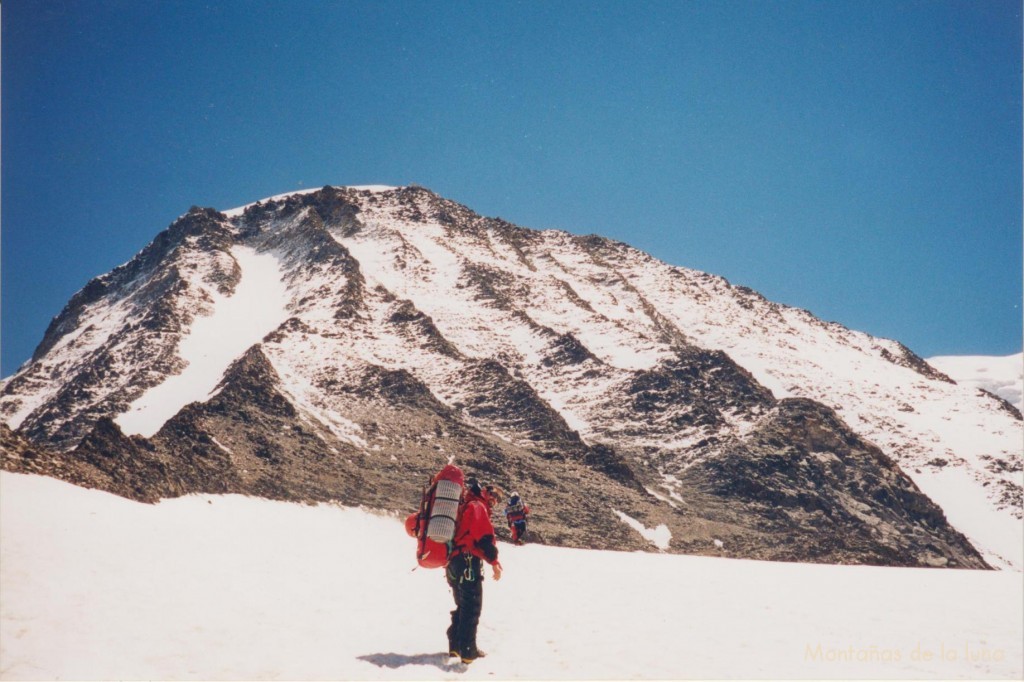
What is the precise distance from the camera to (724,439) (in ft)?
173

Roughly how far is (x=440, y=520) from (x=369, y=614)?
3.52 m

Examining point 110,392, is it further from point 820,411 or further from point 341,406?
point 820,411

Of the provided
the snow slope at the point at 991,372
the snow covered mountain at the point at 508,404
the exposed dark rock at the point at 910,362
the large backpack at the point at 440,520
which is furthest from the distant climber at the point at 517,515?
the snow slope at the point at 991,372

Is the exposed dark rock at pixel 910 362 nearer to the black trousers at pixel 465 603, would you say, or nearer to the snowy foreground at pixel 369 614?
the snowy foreground at pixel 369 614

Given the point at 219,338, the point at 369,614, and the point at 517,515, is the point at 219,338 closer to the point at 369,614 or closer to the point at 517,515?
the point at 517,515

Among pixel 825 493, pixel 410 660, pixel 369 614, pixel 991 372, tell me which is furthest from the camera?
pixel 991 372

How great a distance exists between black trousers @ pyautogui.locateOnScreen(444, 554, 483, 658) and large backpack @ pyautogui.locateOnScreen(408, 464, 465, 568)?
258mm

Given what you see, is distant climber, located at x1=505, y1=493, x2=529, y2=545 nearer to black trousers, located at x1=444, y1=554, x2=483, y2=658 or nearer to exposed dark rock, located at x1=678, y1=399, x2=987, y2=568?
black trousers, located at x1=444, y1=554, x2=483, y2=658

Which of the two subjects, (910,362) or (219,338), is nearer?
(219,338)

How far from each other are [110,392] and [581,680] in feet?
181

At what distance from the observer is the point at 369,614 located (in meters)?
12.1

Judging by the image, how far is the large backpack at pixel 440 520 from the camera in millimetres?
9789

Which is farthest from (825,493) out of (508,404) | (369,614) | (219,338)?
(219,338)

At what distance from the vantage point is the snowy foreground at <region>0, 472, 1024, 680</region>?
8.73 meters
